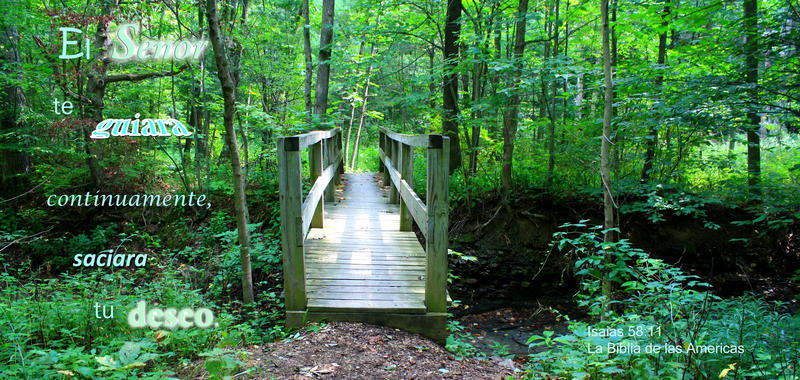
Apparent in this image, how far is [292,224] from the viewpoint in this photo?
10.8 ft

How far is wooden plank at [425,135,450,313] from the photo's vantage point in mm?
3301

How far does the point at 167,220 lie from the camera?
8.33m

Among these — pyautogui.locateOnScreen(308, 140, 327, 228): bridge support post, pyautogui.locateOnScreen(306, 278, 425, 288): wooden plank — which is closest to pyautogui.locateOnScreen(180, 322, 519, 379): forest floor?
pyautogui.locateOnScreen(306, 278, 425, 288): wooden plank

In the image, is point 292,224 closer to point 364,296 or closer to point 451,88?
point 364,296

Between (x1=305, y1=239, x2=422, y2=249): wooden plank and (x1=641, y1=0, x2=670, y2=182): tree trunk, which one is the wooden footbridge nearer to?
(x1=305, y1=239, x2=422, y2=249): wooden plank

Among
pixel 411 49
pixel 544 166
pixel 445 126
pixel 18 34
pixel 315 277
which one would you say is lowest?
pixel 315 277

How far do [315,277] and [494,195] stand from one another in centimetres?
525

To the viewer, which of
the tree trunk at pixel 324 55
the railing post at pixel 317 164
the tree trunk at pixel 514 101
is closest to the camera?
the railing post at pixel 317 164

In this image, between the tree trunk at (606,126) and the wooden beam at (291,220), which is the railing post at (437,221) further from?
the tree trunk at (606,126)

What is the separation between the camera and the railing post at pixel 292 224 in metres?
3.21

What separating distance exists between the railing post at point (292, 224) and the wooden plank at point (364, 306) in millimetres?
134

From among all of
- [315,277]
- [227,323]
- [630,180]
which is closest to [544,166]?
[630,180]

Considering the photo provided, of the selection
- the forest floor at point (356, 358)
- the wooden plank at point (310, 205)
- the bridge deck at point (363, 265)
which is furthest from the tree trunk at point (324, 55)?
the forest floor at point (356, 358)

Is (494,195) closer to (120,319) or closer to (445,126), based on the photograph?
(445,126)
